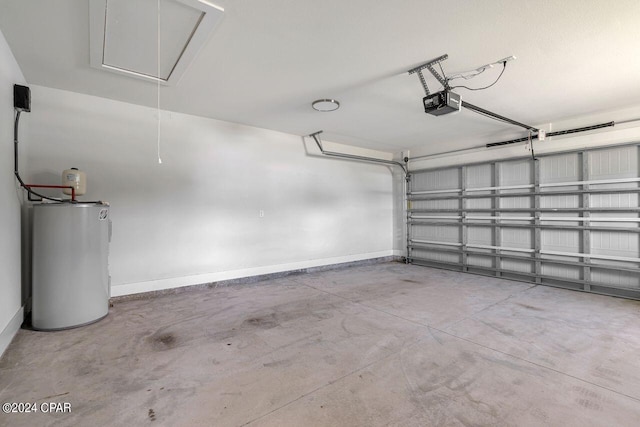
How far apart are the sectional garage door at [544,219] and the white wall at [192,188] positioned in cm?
222

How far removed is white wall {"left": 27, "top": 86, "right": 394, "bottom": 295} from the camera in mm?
3475

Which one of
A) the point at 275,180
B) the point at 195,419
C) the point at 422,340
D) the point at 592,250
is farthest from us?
the point at 275,180

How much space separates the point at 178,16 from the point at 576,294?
6014 millimetres

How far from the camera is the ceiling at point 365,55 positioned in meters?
2.07

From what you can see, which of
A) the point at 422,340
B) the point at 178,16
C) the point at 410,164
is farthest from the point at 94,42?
the point at 410,164

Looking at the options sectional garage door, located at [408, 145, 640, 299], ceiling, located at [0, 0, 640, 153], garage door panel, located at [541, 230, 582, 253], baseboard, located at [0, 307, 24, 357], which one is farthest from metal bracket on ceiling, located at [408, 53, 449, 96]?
baseboard, located at [0, 307, 24, 357]

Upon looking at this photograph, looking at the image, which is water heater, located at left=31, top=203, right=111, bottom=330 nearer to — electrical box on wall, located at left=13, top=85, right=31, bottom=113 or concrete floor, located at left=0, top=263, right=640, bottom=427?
concrete floor, located at left=0, top=263, right=640, bottom=427

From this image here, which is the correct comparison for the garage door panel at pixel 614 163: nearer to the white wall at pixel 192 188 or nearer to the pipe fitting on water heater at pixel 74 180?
the white wall at pixel 192 188

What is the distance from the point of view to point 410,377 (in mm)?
2023

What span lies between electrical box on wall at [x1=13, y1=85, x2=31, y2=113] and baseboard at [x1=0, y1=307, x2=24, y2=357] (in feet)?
6.56

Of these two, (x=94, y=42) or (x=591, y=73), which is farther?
(x=591, y=73)

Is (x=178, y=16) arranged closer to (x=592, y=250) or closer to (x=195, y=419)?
(x=195, y=419)

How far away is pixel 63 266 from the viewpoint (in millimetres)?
2760

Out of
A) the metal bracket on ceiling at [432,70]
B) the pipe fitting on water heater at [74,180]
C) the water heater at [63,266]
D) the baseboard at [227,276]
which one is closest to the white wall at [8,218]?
the water heater at [63,266]
